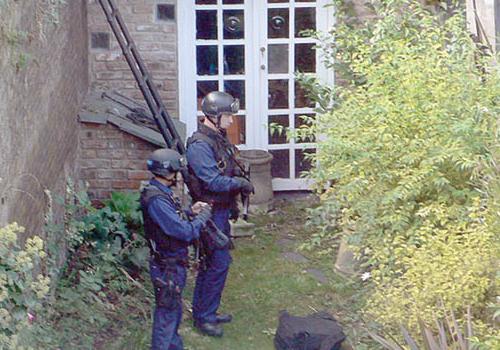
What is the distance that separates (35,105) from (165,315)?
1.74 meters

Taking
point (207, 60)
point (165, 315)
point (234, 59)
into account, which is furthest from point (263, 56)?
point (165, 315)

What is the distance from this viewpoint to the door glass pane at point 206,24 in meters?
11.4

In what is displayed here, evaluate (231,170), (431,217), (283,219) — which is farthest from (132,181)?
(431,217)

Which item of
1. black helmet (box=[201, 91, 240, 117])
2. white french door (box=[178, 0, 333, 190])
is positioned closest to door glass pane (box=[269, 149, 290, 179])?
white french door (box=[178, 0, 333, 190])

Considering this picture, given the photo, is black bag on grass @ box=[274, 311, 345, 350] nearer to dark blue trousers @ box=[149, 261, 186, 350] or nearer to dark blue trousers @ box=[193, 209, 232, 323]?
dark blue trousers @ box=[193, 209, 232, 323]

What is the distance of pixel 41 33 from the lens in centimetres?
760

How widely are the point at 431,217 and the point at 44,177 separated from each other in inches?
111

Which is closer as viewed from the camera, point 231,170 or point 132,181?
point 231,170

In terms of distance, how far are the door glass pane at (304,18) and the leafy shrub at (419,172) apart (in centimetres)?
326

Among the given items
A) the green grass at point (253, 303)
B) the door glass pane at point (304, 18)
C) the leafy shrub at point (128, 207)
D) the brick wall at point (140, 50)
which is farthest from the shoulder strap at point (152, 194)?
the door glass pane at point (304, 18)

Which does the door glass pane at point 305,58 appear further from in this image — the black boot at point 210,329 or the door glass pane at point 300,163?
the black boot at point 210,329

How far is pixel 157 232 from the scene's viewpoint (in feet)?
24.0

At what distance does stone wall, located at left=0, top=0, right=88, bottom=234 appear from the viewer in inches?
260

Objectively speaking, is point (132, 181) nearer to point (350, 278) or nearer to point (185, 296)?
point (185, 296)
